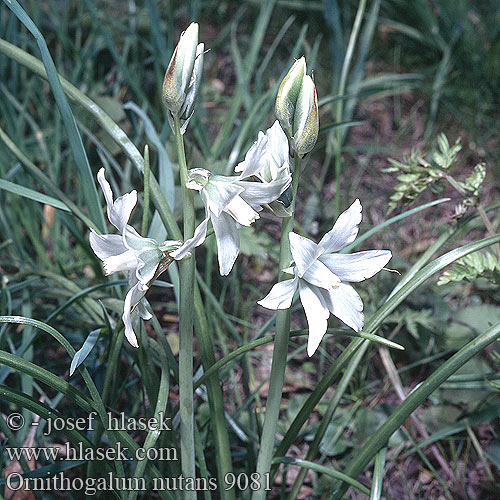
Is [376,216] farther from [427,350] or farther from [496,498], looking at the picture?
[496,498]

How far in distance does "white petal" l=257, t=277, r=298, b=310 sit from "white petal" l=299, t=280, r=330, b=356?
0.02 meters

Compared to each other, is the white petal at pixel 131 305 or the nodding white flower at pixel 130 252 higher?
the nodding white flower at pixel 130 252

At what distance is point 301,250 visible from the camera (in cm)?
95

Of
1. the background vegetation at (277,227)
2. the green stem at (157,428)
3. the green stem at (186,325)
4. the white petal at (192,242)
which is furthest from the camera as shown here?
the background vegetation at (277,227)

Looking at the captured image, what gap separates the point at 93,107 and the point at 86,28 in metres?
2.05

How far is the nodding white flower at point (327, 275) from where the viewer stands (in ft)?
3.15

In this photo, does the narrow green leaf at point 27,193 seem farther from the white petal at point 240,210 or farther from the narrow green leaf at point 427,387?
the narrow green leaf at point 427,387

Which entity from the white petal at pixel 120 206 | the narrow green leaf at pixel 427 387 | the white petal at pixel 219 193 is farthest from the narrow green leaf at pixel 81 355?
the narrow green leaf at pixel 427 387

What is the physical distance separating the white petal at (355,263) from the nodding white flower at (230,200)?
157 mm

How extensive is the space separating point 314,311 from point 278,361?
0.54ft

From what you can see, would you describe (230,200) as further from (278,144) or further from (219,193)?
(278,144)

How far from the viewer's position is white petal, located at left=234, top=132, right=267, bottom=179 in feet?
3.02

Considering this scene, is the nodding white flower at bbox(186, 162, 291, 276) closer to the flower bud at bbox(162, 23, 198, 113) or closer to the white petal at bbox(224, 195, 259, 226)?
the white petal at bbox(224, 195, 259, 226)

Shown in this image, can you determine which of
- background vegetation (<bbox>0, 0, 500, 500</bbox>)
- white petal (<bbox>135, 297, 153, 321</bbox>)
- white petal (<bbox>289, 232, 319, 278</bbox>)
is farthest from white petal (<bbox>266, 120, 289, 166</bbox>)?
background vegetation (<bbox>0, 0, 500, 500</bbox>)
